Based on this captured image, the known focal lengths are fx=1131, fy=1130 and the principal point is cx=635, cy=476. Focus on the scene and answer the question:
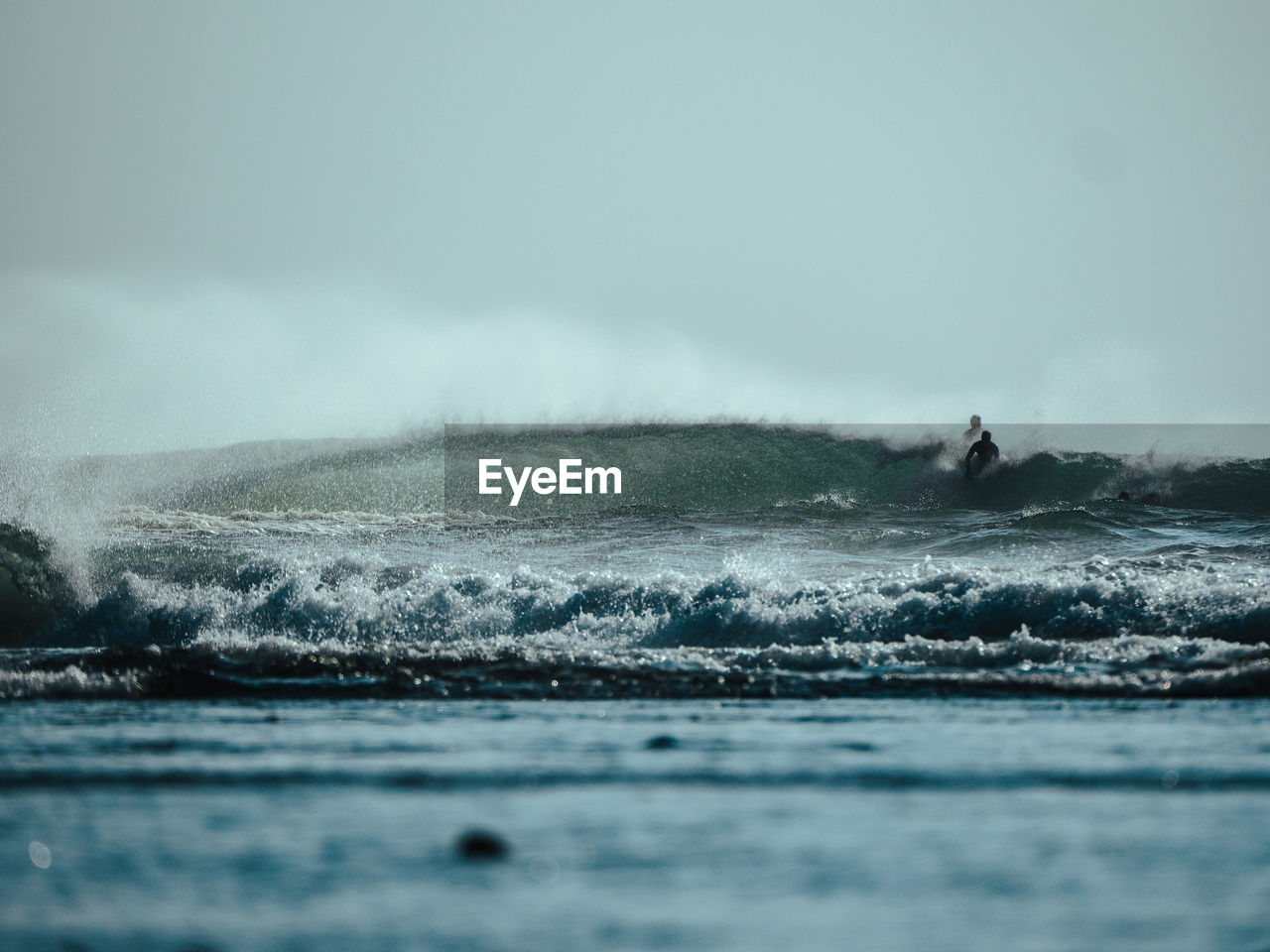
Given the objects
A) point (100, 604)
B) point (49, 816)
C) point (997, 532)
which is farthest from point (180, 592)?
point (997, 532)

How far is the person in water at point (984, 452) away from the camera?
20.0 meters

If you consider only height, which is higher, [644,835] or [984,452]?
[984,452]

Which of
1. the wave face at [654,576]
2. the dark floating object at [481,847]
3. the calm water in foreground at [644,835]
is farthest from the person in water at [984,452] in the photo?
the dark floating object at [481,847]

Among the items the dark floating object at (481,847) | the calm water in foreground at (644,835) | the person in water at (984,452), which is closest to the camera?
the calm water in foreground at (644,835)

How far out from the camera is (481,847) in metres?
1.80

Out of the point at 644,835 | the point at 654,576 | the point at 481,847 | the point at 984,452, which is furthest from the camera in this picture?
the point at 984,452

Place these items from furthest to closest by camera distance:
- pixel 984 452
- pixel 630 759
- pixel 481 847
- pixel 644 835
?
pixel 984 452 → pixel 630 759 → pixel 644 835 → pixel 481 847

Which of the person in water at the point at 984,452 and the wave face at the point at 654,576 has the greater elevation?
the person in water at the point at 984,452

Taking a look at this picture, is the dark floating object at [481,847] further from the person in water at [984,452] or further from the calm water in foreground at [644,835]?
the person in water at [984,452]

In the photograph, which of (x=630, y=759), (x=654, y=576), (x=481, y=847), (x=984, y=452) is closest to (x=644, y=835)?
(x=481, y=847)

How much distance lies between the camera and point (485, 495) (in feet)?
69.5

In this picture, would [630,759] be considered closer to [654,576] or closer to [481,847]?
[481,847]

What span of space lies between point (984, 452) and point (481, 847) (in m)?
19.4

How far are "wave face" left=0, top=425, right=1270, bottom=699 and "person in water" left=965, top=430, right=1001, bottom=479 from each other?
37 cm
